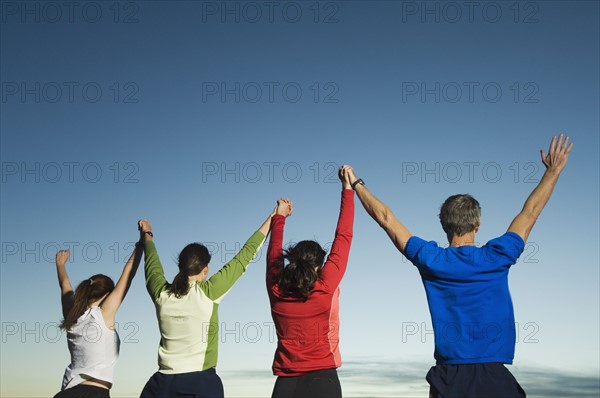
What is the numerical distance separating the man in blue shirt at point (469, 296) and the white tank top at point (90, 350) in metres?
3.07

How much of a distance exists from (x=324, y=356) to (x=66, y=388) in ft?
8.22

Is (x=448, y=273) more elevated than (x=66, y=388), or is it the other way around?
(x=448, y=273)

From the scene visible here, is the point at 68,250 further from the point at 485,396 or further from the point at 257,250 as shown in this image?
the point at 485,396

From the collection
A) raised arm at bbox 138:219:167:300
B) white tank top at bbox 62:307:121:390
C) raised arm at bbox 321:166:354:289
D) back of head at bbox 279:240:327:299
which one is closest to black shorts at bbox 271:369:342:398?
back of head at bbox 279:240:327:299

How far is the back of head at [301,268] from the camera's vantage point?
661cm

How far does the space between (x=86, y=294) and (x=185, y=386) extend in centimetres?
142

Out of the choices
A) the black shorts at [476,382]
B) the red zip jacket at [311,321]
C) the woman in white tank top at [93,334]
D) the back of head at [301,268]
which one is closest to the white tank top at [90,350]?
the woman in white tank top at [93,334]

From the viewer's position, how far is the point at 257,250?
7.34 metres

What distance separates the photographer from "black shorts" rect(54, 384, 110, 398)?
679 centimetres

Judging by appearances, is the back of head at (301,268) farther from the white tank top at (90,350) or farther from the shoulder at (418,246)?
the white tank top at (90,350)

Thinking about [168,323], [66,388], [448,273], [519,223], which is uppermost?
[519,223]

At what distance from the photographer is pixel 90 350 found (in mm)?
6949

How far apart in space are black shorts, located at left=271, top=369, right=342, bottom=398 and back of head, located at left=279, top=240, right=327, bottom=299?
0.73m

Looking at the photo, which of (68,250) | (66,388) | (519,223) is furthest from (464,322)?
(68,250)
